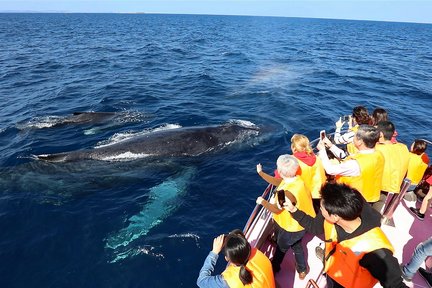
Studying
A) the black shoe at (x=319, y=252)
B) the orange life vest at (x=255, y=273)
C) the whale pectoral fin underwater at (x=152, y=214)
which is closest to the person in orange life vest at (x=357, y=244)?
the orange life vest at (x=255, y=273)

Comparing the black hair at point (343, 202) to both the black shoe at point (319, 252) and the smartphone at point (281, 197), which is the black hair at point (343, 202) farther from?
the black shoe at point (319, 252)

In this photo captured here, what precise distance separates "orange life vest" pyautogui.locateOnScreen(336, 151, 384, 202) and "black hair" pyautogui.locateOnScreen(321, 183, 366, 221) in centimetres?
187

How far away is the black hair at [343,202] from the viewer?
12.2 feet

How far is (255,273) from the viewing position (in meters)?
4.14

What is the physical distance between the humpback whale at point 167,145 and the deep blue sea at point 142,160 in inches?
15.1

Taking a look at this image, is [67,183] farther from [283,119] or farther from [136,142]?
[283,119]

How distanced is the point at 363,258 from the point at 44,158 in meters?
11.1

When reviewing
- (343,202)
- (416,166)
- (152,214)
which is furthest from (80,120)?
(343,202)

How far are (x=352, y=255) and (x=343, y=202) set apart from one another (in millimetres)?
646

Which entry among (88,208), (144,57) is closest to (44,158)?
(88,208)

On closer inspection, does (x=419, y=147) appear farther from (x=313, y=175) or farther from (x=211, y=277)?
(x=211, y=277)

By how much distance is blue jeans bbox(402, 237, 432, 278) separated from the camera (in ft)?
16.8

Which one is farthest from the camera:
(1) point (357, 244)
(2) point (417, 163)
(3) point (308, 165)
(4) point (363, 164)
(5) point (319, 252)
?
(2) point (417, 163)

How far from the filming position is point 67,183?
1062 cm
